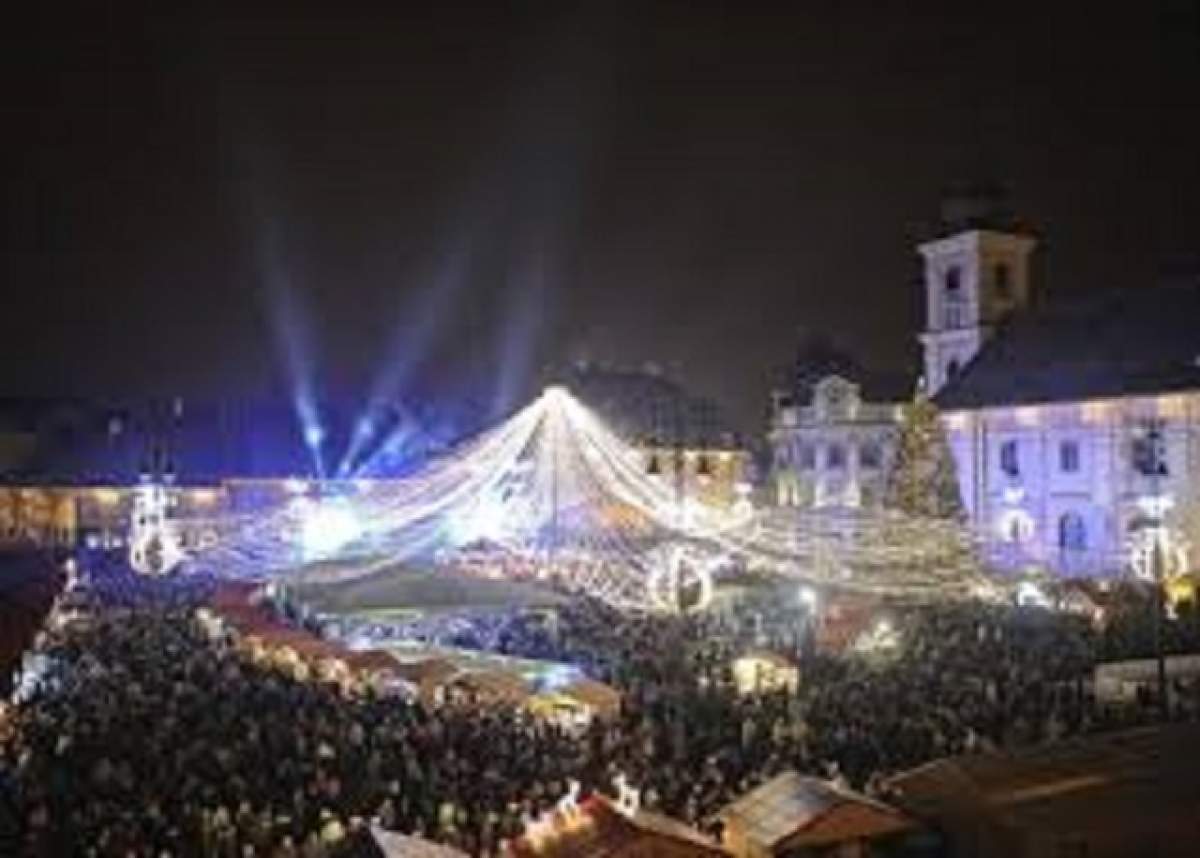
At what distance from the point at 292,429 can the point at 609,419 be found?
61.2ft

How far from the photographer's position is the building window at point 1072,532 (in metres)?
47.8

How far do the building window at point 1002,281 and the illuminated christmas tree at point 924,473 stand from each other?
13.5 m

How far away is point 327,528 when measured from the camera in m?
49.6

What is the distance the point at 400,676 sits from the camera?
24.1 metres

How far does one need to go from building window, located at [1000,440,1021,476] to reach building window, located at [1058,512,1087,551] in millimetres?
2692

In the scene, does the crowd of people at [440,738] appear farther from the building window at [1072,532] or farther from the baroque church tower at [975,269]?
the baroque church tower at [975,269]

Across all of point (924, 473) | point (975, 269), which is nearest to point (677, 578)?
point (924, 473)

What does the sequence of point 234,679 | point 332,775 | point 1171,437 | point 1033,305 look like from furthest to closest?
point 1033,305 < point 1171,437 < point 234,679 < point 332,775

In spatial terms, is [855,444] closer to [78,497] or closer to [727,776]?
[78,497]

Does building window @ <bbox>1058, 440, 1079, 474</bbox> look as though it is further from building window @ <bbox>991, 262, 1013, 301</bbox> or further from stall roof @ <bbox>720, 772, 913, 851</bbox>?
stall roof @ <bbox>720, 772, 913, 851</bbox>

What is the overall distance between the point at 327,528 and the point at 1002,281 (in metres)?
26.0

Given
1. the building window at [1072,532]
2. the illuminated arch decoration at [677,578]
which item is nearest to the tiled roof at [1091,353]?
the building window at [1072,532]

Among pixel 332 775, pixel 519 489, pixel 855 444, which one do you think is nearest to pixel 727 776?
pixel 332 775

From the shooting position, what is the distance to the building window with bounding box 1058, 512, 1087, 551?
4781 centimetres
